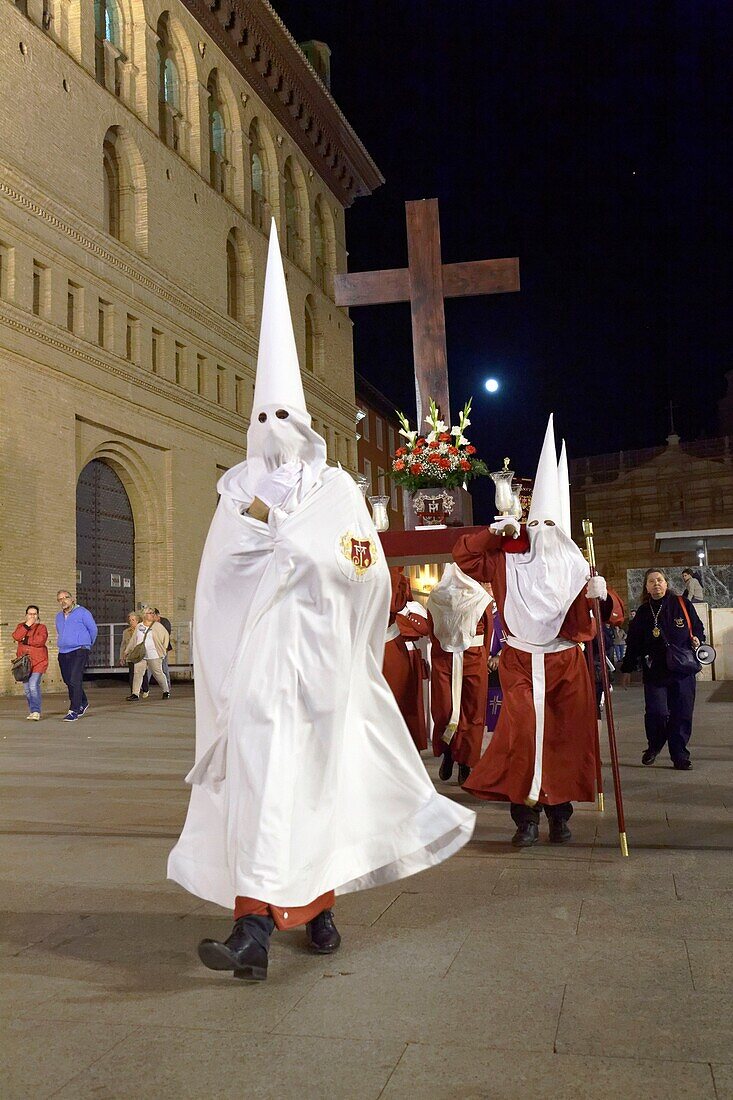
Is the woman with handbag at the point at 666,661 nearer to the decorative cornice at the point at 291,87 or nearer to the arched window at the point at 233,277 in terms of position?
A: the arched window at the point at 233,277

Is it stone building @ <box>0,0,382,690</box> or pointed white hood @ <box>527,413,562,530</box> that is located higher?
stone building @ <box>0,0,382,690</box>

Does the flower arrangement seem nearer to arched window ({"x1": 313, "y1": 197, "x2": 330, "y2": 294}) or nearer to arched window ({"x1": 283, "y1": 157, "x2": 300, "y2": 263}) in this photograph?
arched window ({"x1": 283, "y1": 157, "x2": 300, "y2": 263})

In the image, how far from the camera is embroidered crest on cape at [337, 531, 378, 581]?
4312 mm

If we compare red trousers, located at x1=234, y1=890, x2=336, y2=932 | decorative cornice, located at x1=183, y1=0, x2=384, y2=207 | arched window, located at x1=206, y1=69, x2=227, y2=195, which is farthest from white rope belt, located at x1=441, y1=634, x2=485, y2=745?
decorative cornice, located at x1=183, y1=0, x2=384, y2=207

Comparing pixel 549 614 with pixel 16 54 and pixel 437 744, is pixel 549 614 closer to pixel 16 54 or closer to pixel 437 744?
pixel 437 744

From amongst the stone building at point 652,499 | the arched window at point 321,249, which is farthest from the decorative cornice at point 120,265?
the stone building at point 652,499

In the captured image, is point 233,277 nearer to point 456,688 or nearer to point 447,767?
point 456,688

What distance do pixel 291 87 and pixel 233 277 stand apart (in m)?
7.33

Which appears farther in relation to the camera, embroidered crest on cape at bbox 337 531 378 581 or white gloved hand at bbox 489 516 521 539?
white gloved hand at bbox 489 516 521 539

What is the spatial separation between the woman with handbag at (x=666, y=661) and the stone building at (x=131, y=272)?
13645 mm

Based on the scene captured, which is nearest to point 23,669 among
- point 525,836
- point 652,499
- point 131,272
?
point 525,836

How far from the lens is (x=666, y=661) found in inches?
396

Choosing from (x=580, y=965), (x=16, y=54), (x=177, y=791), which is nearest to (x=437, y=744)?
(x=177, y=791)

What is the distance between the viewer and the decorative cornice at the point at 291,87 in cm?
3008
